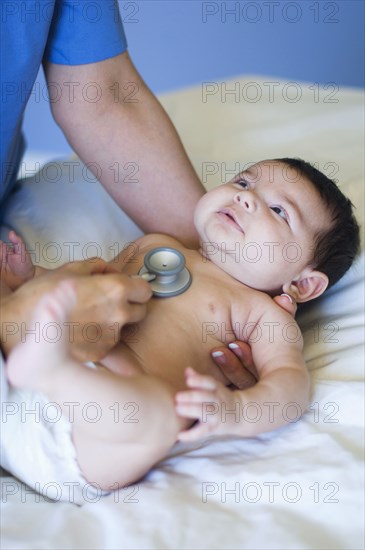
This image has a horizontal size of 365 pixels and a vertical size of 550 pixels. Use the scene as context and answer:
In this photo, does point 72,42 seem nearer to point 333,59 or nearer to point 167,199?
point 167,199

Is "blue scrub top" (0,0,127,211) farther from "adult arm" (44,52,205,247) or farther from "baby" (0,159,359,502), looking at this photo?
"baby" (0,159,359,502)

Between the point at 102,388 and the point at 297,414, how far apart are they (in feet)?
0.94

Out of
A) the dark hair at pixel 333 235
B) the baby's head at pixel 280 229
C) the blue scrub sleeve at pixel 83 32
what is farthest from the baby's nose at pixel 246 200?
the blue scrub sleeve at pixel 83 32

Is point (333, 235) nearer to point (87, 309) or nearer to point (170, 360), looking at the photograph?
point (170, 360)

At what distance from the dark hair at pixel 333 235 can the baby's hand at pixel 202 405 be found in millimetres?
367

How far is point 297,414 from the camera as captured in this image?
0.91 meters

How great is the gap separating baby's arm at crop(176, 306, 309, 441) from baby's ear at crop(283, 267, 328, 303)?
78 mm

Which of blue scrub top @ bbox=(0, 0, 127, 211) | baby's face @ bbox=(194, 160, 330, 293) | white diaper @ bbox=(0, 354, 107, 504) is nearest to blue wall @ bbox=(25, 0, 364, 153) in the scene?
blue scrub top @ bbox=(0, 0, 127, 211)

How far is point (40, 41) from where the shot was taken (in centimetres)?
102

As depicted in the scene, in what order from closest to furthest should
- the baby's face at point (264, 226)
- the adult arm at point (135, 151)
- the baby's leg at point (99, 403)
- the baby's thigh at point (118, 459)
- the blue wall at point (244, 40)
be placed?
the baby's leg at point (99, 403)
the baby's thigh at point (118, 459)
the baby's face at point (264, 226)
the adult arm at point (135, 151)
the blue wall at point (244, 40)

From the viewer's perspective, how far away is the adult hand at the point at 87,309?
2.58ft

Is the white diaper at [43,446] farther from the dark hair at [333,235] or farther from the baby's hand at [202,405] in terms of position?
the dark hair at [333,235]

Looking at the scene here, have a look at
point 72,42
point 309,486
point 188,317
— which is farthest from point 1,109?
point 309,486

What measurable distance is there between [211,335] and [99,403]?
29cm
